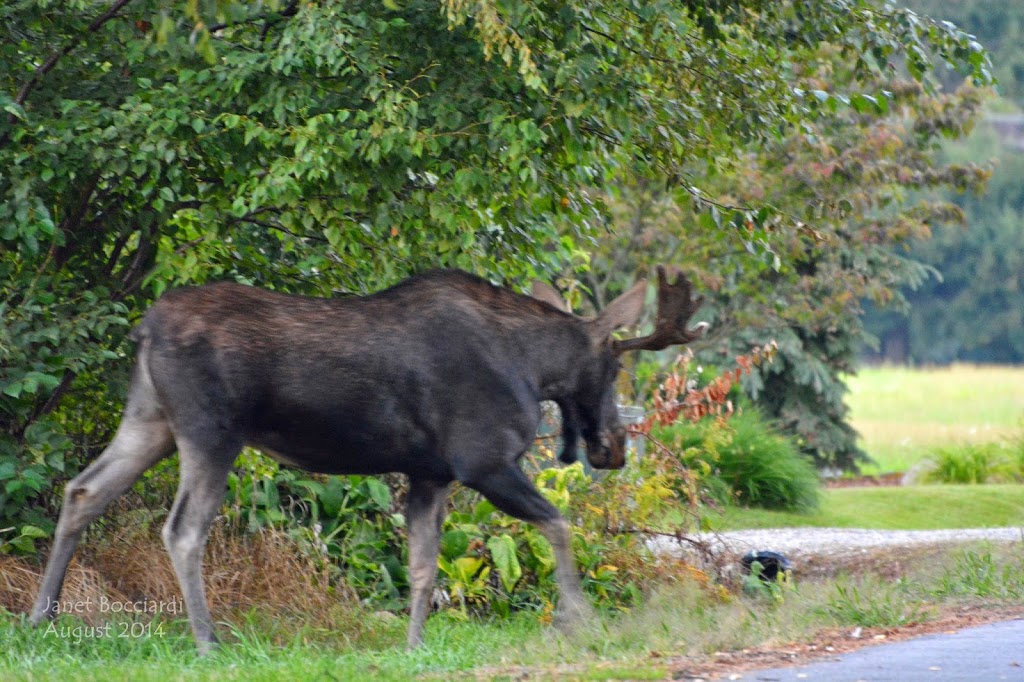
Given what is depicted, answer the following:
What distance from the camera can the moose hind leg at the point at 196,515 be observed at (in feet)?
23.2

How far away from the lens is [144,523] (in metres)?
8.81

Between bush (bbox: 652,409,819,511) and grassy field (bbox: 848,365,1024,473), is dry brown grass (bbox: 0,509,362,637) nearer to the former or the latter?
bush (bbox: 652,409,819,511)

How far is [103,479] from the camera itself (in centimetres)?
752

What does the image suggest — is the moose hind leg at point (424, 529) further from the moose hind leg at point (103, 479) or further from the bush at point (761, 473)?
the bush at point (761, 473)

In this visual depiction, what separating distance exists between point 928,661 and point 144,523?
4.85 meters

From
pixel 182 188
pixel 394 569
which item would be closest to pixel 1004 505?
pixel 394 569

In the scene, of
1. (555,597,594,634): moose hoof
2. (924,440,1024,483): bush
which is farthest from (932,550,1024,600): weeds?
(924,440,1024,483): bush

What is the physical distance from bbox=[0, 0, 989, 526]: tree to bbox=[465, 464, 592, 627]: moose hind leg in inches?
58.7

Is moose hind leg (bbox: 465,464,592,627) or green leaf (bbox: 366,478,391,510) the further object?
green leaf (bbox: 366,478,391,510)

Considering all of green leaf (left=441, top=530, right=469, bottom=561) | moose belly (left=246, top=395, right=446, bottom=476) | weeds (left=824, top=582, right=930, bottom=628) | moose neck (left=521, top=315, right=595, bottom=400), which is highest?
moose neck (left=521, top=315, right=595, bottom=400)

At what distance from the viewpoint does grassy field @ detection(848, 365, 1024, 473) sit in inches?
1273

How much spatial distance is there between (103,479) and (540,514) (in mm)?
2369

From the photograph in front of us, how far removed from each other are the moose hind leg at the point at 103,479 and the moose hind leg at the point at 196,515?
0.45 meters

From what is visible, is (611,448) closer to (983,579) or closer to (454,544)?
(454,544)
